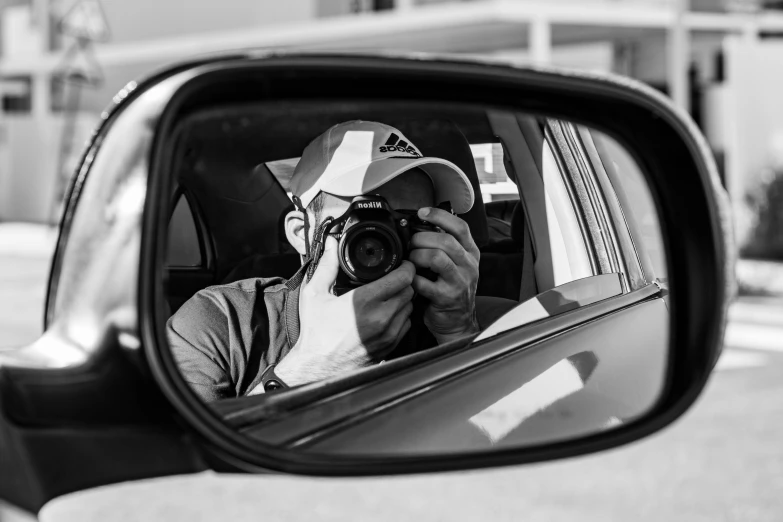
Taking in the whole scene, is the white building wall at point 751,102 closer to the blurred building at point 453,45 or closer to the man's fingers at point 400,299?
the blurred building at point 453,45

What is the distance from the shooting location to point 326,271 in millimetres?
1527

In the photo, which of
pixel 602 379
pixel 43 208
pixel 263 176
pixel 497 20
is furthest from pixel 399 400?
pixel 43 208

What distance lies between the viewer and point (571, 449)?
1.35 metres

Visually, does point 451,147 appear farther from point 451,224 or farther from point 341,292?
point 341,292

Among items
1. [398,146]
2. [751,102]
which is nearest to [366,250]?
[398,146]

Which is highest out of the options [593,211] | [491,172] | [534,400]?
[491,172]

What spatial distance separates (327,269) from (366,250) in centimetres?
6

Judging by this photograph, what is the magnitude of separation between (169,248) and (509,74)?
701 millimetres

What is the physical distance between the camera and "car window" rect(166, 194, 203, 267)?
1.81 m

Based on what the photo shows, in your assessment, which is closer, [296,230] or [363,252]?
[363,252]

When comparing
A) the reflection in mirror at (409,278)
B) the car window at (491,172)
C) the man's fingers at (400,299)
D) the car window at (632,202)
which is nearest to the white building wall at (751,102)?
the car window at (632,202)

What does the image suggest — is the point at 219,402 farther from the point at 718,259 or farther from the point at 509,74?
the point at 718,259

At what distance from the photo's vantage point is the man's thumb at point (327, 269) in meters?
1.52

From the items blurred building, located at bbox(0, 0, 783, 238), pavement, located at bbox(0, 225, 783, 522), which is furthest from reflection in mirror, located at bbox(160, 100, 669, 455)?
blurred building, located at bbox(0, 0, 783, 238)
